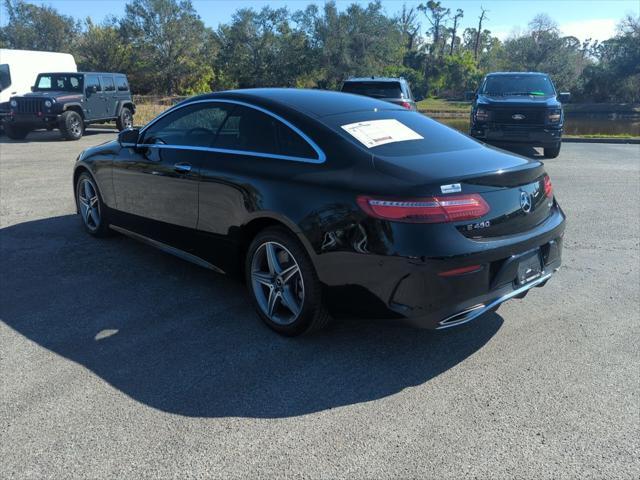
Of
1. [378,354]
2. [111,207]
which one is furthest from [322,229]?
[111,207]

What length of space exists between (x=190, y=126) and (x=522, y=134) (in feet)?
30.4

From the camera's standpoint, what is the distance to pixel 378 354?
3.33 meters

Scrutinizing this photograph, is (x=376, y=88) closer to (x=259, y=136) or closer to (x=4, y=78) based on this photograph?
(x=259, y=136)

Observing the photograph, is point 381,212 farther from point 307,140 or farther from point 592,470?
point 592,470

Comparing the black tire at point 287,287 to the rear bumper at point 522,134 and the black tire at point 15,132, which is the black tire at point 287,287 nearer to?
the rear bumper at point 522,134

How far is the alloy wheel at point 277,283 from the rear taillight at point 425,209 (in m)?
0.70

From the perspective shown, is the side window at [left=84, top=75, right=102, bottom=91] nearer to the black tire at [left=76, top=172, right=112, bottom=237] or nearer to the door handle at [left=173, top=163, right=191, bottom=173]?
the black tire at [left=76, top=172, right=112, bottom=237]

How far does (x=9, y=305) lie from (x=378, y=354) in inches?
109

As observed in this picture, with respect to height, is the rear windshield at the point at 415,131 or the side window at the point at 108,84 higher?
the side window at the point at 108,84

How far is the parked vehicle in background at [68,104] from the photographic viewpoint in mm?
15133

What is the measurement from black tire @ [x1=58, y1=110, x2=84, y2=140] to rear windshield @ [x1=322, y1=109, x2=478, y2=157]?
13.7 m

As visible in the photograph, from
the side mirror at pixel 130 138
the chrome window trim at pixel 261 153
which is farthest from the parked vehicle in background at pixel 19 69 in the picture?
the chrome window trim at pixel 261 153

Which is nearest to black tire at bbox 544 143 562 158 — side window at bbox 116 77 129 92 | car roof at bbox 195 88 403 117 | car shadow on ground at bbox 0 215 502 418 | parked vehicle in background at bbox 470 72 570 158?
parked vehicle in background at bbox 470 72 570 158

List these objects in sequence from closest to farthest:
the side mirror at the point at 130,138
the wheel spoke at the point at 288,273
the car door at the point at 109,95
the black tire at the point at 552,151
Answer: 1. the wheel spoke at the point at 288,273
2. the side mirror at the point at 130,138
3. the black tire at the point at 552,151
4. the car door at the point at 109,95
